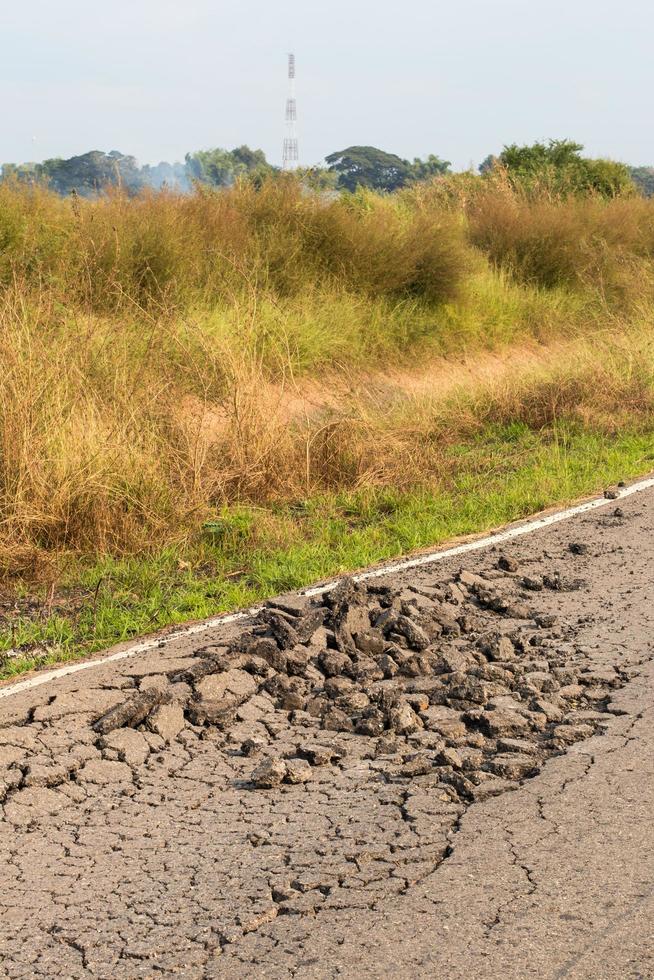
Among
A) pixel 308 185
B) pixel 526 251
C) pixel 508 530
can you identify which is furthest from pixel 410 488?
pixel 526 251

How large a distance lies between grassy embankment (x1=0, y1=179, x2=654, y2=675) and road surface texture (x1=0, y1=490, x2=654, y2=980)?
1251 millimetres

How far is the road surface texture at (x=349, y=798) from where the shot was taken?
324cm

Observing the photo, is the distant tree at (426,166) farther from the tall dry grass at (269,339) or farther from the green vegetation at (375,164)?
the tall dry grass at (269,339)

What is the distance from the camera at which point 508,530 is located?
28.5ft

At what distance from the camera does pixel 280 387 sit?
11.7m

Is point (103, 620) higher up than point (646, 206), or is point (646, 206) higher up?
point (646, 206)

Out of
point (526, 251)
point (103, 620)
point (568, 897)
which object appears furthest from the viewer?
point (526, 251)

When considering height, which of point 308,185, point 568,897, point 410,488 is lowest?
point 410,488

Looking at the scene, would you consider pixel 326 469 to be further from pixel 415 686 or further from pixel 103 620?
pixel 415 686

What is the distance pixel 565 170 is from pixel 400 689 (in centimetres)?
2340

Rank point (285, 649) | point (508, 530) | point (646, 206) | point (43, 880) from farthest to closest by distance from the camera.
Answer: point (646, 206) → point (508, 530) → point (285, 649) → point (43, 880)

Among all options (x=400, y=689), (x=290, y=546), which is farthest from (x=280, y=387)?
(x=400, y=689)

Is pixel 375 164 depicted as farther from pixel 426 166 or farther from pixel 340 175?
pixel 340 175

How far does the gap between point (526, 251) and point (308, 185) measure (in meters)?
4.76
